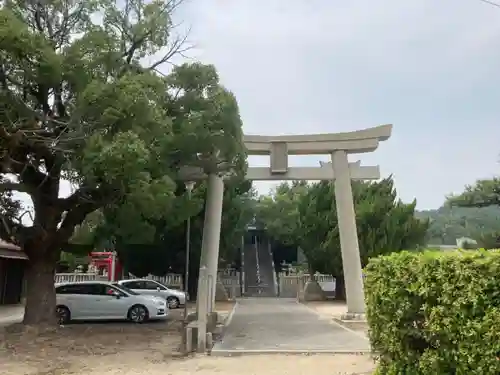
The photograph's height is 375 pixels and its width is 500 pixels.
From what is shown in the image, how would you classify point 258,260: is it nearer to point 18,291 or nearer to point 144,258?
point 144,258

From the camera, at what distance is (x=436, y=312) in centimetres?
522

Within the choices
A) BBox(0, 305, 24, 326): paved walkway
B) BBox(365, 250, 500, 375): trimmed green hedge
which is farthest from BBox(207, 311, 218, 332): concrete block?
BBox(0, 305, 24, 326): paved walkway

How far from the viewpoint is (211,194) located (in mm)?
17078

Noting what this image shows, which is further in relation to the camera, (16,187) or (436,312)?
(16,187)

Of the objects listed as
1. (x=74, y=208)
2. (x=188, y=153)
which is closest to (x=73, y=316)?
(x=74, y=208)

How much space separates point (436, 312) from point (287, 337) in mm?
8281

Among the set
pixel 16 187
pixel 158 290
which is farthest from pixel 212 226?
pixel 158 290

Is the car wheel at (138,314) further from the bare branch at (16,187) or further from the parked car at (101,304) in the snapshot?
the bare branch at (16,187)

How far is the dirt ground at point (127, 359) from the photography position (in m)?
8.99

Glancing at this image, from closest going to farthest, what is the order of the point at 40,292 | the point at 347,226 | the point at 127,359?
1. the point at 127,359
2. the point at 40,292
3. the point at 347,226

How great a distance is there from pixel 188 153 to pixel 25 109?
388 cm

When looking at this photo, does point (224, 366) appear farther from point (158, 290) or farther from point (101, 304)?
point (158, 290)

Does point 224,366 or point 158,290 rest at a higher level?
point 158,290

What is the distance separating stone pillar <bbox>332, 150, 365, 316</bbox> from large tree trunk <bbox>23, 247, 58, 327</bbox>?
9311mm
